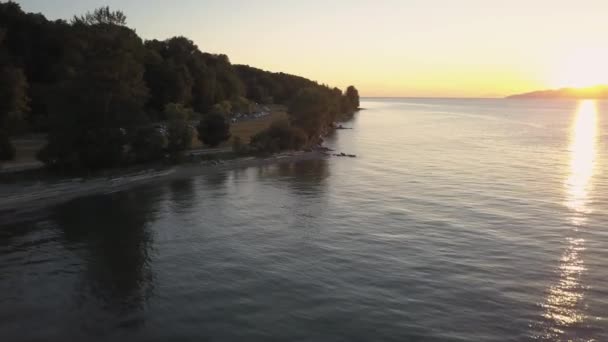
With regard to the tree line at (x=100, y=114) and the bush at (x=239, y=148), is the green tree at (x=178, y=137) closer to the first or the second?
the tree line at (x=100, y=114)

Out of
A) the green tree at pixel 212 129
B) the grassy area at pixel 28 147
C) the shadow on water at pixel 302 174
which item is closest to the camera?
the shadow on water at pixel 302 174

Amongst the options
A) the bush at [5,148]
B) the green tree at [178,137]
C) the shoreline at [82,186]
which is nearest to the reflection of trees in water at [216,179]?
the shoreline at [82,186]

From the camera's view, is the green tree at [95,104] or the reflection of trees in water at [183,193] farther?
the green tree at [95,104]

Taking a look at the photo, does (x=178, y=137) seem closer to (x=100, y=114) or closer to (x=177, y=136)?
(x=177, y=136)

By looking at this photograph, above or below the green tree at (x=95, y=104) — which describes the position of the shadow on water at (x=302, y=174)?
below

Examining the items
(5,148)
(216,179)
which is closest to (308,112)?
(216,179)

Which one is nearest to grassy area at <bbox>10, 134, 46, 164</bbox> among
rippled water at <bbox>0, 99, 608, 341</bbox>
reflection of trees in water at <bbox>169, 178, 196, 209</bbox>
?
rippled water at <bbox>0, 99, 608, 341</bbox>

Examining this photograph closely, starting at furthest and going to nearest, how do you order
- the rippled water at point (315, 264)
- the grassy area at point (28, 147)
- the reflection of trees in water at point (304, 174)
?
the grassy area at point (28, 147) < the reflection of trees in water at point (304, 174) < the rippled water at point (315, 264)

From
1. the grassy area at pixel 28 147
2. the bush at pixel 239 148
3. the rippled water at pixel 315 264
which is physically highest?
the grassy area at pixel 28 147

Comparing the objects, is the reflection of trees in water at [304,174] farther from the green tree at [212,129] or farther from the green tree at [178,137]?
the green tree at [178,137]
